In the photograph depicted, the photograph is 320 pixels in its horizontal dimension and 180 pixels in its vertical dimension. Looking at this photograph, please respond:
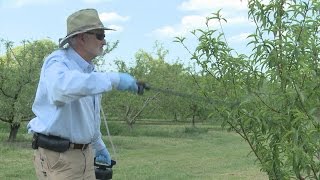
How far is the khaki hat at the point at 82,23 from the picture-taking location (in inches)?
131

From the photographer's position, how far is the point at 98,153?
4121mm

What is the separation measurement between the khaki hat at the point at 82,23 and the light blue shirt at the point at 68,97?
0.14m

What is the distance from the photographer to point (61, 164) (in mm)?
3396

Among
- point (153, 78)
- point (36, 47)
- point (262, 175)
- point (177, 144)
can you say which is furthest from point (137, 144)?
point (153, 78)

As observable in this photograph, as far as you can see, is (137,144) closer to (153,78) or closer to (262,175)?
(262,175)

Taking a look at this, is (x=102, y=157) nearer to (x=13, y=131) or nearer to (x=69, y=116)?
(x=69, y=116)

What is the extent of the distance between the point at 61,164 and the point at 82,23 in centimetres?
92

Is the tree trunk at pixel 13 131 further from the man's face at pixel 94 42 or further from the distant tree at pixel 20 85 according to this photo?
the man's face at pixel 94 42

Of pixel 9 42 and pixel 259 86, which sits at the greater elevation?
pixel 9 42

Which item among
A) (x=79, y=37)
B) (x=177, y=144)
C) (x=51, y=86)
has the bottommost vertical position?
(x=177, y=144)

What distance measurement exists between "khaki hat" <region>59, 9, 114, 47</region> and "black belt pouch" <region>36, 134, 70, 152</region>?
24.0 inches

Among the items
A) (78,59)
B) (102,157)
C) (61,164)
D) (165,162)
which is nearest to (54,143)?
(61,164)

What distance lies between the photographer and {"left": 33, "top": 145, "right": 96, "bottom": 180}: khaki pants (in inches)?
134

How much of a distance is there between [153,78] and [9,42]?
1311cm
